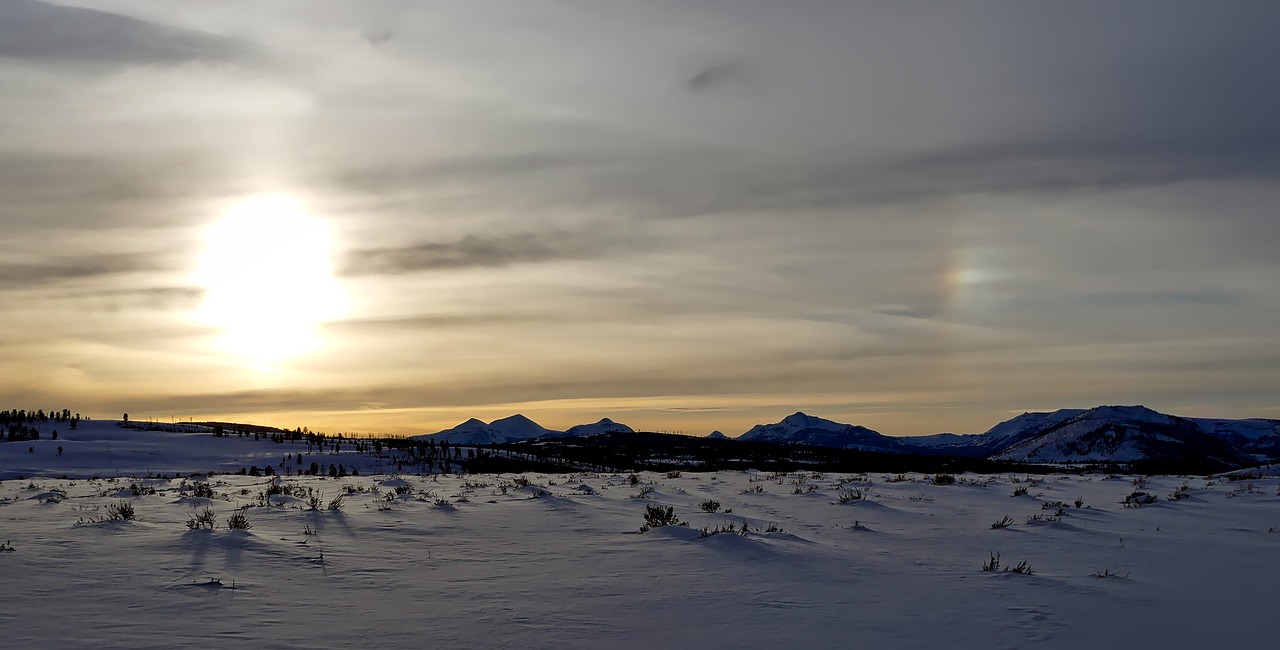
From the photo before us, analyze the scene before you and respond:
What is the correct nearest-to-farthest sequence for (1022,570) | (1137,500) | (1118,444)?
(1022,570), (1137,500), (1118,444)

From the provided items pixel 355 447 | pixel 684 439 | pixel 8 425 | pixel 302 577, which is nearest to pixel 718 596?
pixel 302 577

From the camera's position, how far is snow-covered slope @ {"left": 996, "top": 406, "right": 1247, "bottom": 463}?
16700 cm

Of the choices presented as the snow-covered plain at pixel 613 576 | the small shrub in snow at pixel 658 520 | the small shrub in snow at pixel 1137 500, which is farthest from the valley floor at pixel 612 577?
the small shrub in snow at pixel 1137 500

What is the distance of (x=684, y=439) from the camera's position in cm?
11206

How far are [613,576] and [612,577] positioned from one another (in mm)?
48

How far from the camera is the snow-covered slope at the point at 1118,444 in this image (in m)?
167

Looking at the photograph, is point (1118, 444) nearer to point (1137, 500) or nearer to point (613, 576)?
point (1137, 500)

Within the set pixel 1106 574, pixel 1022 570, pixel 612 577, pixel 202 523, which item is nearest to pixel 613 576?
pixel 612 577

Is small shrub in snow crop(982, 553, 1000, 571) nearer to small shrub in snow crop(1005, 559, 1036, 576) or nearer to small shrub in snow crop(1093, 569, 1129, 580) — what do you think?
small shrub in snow crop(1005, 559, 1036, 576)

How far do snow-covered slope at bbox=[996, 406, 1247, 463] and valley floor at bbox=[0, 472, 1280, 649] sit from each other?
168 metres

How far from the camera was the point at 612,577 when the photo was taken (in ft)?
26.6

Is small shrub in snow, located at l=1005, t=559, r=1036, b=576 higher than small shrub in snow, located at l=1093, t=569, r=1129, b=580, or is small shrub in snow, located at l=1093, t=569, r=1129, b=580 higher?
small shrub in snow, located at l=1005, t=559, r=1036, b=576

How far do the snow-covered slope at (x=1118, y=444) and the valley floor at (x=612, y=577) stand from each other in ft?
551

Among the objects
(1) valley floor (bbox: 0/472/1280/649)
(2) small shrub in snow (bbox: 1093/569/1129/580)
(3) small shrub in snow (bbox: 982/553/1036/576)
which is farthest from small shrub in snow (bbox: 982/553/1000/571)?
(2) small shrub in snow (bbox: 1093/569/1129/580)
